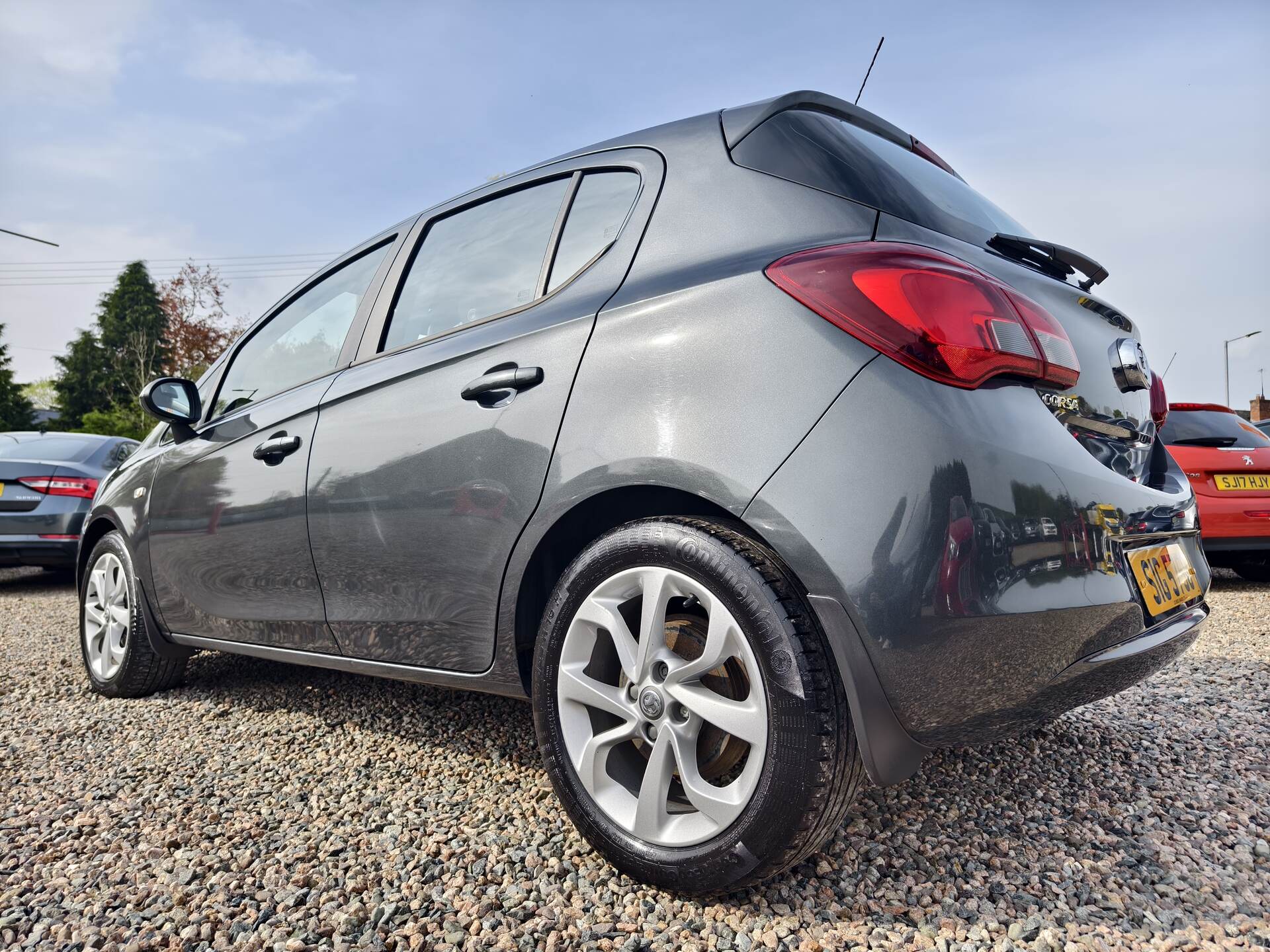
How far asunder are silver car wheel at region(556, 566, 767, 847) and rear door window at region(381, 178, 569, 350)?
0.87 metres

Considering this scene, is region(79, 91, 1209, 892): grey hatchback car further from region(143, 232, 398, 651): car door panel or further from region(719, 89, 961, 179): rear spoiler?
region(143, 232, 398, 651): car door panel

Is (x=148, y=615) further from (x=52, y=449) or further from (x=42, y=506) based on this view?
(x=52, y=449)

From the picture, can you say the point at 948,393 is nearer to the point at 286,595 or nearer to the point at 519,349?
the point at 519,349

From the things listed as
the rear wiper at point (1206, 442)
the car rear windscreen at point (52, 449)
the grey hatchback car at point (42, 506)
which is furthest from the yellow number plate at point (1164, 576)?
the car rear windscreen at point (52, 449)

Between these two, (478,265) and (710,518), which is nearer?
(710,518)

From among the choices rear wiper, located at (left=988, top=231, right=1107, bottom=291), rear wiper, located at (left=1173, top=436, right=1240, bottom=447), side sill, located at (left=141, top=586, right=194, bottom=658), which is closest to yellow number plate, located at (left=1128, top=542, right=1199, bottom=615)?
rear wiper, located at (left=988, top=231, right=1107, bottom=291)

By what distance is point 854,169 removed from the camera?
187 cm

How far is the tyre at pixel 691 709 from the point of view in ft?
5.16

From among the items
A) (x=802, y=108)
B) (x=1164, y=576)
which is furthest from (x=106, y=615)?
(x=1164, y=576)

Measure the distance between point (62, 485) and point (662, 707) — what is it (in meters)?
7.40

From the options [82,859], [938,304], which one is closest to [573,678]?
[938,304]

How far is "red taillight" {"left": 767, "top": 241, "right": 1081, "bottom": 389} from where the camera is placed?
154 centimetres

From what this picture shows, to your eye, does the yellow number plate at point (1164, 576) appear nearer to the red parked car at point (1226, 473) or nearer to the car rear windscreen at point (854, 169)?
the car rear windscreen at point (854, 169)

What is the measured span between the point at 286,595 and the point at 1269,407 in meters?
56.3
